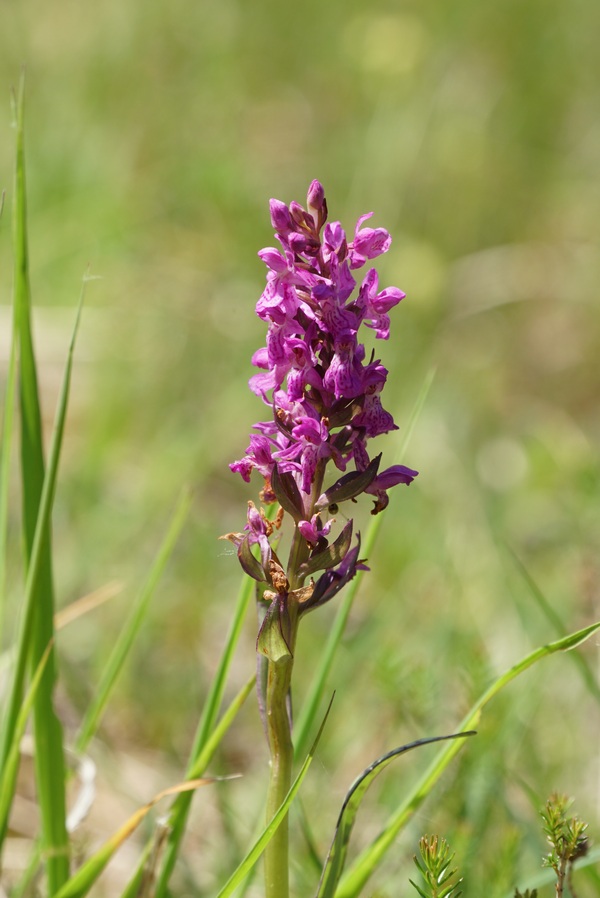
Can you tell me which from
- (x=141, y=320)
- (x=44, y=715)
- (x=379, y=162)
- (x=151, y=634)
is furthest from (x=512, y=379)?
(x=44, y=715)

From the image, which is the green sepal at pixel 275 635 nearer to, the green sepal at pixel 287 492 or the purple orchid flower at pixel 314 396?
the purple orchid flower at pixel 314 396

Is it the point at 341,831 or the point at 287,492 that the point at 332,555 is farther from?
the point at 341,831

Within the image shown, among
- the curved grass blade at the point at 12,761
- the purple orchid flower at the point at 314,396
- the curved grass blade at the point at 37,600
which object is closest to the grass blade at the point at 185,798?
the curved grass blade at the point at 37,600

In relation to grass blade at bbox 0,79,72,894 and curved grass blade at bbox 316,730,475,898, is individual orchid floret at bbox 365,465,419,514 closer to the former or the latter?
curved grass blade at bbox 316,730,475,898

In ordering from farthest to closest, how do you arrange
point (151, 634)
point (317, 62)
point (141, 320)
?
point (317, 62) → point (141, 320) → point (151, 634)

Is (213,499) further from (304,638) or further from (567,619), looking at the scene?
(567,619)

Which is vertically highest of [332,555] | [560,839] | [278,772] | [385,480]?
[385,480]

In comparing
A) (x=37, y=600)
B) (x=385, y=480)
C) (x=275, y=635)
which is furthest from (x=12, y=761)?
(x=385, y=480)
